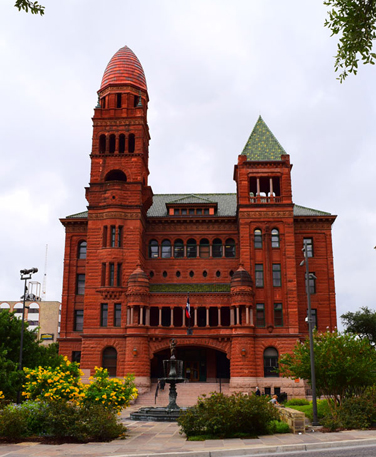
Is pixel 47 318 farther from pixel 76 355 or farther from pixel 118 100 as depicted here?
Result: pixel 118 100

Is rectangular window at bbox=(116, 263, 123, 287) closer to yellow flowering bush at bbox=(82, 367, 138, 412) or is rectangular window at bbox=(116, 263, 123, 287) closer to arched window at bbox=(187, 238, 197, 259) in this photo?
arched window at bbox=(187, 238, 197, 259)

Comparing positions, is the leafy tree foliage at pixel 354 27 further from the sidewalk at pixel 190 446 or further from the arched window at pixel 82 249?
the arched window at pixel 82 249

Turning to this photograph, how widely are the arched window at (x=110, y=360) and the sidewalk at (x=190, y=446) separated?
31718mm

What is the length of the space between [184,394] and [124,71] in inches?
1541

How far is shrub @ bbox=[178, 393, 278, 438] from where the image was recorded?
71.1ft

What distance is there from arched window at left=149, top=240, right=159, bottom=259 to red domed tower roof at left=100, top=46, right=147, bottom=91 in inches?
765

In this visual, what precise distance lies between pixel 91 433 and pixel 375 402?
14094 mm

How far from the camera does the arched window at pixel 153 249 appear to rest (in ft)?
204

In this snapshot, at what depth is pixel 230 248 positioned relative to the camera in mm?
62406

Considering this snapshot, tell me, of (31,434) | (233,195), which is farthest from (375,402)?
(233,195)

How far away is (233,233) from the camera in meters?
62.2

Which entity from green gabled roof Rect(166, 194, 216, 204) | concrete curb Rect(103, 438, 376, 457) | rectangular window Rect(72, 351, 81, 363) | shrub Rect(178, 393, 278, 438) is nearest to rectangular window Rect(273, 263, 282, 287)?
green gabled roof Rect(166, 194, 216, 204)

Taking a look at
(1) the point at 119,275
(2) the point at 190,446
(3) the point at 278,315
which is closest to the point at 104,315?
(1) the point at 119,275

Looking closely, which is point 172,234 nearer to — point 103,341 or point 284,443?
point 103,341
